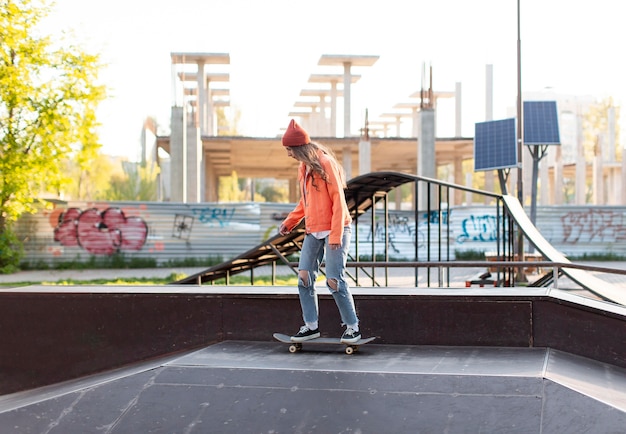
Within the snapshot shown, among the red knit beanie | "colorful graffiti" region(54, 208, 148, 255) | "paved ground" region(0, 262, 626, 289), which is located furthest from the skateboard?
"colorful graffiti" region(54, 208, 148, 255)

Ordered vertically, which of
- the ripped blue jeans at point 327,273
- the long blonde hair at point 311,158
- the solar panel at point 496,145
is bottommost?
the ripped blue jeans at point 327,273

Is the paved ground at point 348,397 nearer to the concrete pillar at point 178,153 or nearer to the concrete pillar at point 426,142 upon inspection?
the concrete pillar at point 178,153

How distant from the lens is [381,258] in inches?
1006

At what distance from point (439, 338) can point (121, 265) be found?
785 inches

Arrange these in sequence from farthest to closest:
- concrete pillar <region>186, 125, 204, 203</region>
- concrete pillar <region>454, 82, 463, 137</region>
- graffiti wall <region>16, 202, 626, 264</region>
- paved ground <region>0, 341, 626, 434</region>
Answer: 1. concrete pillar <region>454, 82, 463, 137</region>
2. concrete pillar <region>186, 125, 204, 203</region>
3. graffiti wall <region>16, 202, 626, 264</region>
4. paved ground <region>0, 341, 626, 434</region>

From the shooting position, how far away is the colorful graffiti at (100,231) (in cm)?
2448

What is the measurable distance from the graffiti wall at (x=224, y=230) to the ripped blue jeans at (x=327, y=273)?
56.9ft

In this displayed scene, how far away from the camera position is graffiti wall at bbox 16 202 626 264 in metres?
24.4

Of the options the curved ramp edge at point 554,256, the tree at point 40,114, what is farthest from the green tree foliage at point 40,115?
the curved ramp edge at point 554,256

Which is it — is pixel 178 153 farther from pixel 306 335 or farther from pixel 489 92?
pixel 306 335

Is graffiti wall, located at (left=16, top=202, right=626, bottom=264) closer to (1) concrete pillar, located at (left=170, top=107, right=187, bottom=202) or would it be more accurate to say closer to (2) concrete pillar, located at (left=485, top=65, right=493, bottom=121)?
(1) concrete pillar, located at (left=170, top=107, right=187, bottom=202)

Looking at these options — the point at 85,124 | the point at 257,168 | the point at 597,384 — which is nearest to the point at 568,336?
the point at 597,384

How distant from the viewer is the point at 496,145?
1930cm

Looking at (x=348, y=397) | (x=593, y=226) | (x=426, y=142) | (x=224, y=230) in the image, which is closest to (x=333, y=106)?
(x=426, y=142)
